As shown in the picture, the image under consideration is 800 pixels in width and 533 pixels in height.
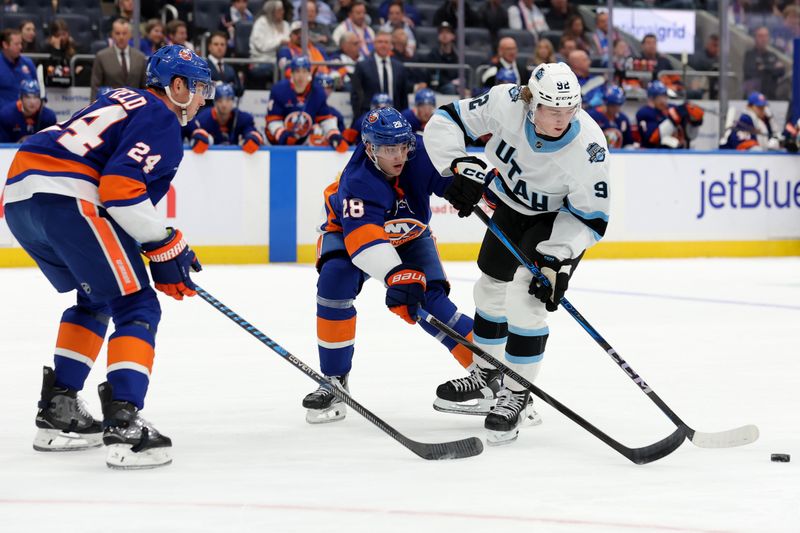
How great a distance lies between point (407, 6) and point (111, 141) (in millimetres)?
8385

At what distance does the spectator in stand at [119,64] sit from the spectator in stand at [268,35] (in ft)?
4.15

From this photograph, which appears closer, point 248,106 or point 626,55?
point 248,106

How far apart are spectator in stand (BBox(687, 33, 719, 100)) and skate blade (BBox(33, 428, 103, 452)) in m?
9.00

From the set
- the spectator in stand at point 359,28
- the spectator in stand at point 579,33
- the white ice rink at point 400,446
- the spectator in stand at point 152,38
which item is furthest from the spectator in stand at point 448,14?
the white ice rink at point 400,446

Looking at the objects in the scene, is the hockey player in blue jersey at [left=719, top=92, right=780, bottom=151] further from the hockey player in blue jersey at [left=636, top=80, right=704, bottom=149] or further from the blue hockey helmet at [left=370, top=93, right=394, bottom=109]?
the blue hockey helmet at [left=370, top=93, right=394, bottom=109]

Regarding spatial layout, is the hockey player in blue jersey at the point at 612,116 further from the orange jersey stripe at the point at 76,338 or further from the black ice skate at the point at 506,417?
the orange jersey stripe at the point at 76,338

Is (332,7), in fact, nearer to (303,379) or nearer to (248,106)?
(248,106)

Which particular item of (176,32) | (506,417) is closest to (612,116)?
(176,32)

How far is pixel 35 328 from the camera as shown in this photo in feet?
18.9

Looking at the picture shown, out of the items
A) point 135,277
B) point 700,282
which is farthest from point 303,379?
point 700,282

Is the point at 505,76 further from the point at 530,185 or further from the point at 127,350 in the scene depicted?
the point at 127,350

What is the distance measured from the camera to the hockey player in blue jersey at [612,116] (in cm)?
1051

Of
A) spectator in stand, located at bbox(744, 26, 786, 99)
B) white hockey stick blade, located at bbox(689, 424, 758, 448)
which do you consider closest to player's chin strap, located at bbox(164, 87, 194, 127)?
white hockey stick blade, located at bbox(689, 424, 758, 448)

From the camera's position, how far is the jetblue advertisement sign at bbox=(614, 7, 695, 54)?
443 inches
